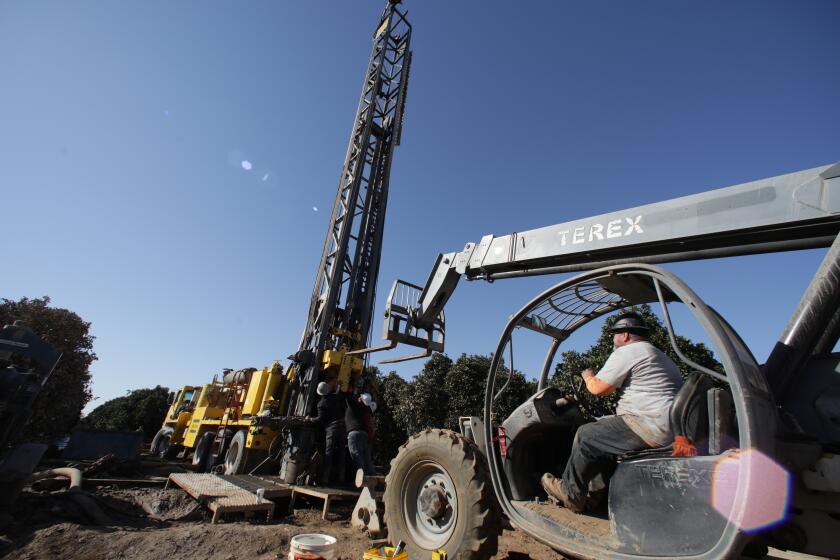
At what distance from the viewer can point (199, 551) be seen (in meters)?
4.19

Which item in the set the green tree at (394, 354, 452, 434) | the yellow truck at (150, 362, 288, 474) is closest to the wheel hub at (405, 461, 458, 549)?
the yellow truck at (150, 362, 288, 474)

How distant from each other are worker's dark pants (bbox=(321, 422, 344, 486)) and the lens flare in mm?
6855

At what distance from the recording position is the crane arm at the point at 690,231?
275 cm

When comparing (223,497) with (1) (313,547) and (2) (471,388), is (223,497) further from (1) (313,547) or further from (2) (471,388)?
(2) (471,388)

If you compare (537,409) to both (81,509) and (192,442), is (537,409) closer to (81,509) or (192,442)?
(81,509)

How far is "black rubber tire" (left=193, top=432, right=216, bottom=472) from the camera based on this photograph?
11422mm

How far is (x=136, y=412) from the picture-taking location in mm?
46781

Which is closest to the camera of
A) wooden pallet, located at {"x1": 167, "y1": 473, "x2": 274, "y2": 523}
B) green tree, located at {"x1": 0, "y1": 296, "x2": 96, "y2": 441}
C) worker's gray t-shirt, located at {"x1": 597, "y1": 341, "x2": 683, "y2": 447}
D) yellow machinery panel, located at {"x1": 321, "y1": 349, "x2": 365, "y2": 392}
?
worker's gray t-shirt, located at {"x1": 597, "y1": 341, "x2": 683, "y2": 447}

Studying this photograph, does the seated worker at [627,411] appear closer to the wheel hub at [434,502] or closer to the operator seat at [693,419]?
the operator seat at [693,419]

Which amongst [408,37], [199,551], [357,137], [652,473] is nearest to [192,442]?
[199,551]

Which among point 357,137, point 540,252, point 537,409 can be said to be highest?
point 357,137

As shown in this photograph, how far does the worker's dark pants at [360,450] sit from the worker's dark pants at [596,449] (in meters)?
4.73

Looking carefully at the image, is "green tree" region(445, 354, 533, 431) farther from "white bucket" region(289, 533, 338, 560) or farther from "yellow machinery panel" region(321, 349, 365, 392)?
"white bucket" region(289, 533, 338, 560)

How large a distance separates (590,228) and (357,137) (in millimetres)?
11187
